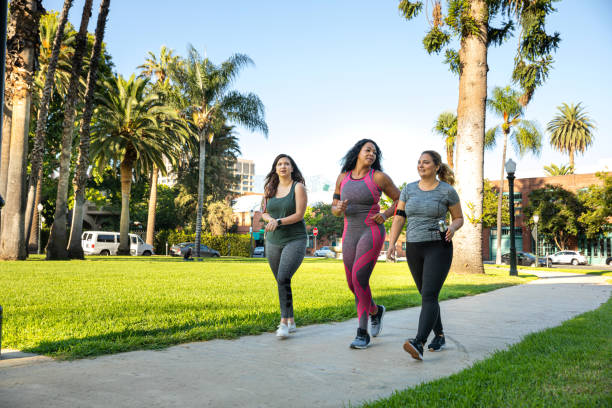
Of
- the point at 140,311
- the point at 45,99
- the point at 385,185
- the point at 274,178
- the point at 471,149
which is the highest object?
the point at 45,99

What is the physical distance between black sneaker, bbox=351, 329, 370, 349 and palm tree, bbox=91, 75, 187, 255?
30035mm

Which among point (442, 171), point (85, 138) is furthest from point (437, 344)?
point (85, 138)

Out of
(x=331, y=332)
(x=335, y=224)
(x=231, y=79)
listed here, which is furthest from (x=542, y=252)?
(x=331, y=332)

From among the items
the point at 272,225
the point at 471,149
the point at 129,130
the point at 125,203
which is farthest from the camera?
the point at 125,203

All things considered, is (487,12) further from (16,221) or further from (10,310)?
(16,221)

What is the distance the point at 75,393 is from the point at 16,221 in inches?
773

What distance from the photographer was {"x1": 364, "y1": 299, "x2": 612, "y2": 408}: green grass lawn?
2.88m

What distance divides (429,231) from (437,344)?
45.2 inches

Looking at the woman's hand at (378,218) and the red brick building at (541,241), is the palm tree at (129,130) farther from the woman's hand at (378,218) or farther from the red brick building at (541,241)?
the red brick building at (541,241)

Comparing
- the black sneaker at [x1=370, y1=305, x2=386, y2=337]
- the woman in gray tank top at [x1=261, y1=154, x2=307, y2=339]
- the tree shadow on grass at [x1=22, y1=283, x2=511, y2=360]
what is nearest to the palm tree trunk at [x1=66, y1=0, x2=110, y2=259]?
the tree shadow on grass at [x1=22, y1=283, x2=511, y2=360]

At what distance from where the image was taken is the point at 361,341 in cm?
467

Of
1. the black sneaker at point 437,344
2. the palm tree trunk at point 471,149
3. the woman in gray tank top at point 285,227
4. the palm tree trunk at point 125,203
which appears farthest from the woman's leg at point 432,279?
the palm tree trunk at point 125,203

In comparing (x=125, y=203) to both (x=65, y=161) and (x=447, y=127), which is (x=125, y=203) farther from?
(x=447, y=127)

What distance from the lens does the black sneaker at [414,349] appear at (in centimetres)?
404
